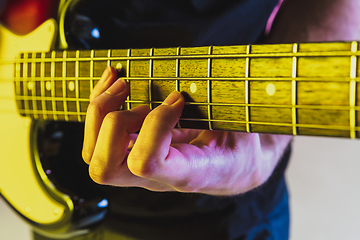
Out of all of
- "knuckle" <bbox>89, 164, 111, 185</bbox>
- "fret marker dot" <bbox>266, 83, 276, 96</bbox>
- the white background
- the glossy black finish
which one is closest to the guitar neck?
"fret marker dot" <bbox>266, 83, 276, 96</bbox>

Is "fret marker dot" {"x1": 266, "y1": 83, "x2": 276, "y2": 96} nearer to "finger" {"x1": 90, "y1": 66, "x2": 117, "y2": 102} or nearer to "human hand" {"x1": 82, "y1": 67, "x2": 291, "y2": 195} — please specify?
"human hand" {"x1": 82, "y1": 67, "x2": 291, "y2": 195}

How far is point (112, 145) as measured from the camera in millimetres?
383

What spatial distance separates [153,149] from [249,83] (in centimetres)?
14

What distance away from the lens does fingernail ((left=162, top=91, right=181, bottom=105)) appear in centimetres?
38

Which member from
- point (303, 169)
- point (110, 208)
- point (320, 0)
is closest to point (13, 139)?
point (110, 208)

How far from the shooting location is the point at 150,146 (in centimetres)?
35

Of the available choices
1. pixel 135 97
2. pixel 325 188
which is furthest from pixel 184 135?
pixel 325 188

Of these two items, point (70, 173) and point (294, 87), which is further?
point (70, 173)

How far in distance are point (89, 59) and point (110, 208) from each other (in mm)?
384

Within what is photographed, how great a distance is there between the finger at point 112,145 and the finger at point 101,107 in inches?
1.1

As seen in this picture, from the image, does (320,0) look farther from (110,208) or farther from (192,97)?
(110,208)

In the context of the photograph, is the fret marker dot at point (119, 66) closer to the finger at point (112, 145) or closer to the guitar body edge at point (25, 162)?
the finger at point (112, 145)

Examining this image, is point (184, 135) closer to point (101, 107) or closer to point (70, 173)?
point (101, 107)

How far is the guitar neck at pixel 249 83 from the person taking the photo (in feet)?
0.95
